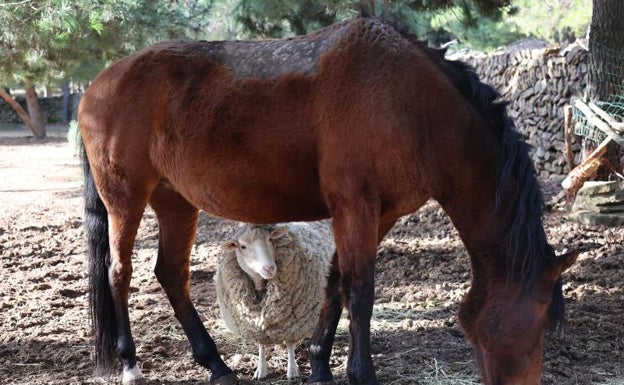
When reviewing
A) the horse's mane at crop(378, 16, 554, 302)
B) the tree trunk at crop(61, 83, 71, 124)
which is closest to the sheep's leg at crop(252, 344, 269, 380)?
the horse's mane at crop(378, 16, 554, 302)

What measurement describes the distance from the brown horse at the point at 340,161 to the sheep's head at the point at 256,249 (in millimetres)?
547

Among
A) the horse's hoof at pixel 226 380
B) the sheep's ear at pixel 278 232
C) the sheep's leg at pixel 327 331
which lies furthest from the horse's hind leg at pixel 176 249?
the sheep's leg at pixel 327 331

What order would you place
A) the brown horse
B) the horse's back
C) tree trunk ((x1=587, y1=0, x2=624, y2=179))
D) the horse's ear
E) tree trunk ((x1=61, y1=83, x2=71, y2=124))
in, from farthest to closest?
tree trunk ((x1=61, y1=83, x2=71, y2=124))
tree trunk ((x1=587, y1=0, x2=624, y2=179))
the horse's back
the brown horse
the horse's ear

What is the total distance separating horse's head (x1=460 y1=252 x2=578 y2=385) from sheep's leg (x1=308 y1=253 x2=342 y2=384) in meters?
0.95

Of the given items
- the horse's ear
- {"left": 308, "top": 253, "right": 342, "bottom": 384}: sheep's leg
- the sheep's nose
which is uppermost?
the horse's ear

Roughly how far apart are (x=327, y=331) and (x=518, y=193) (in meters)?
1.40

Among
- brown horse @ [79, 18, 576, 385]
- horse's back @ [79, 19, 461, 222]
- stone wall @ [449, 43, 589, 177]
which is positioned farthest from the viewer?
stone wall @ [449, 43, 589, 177]

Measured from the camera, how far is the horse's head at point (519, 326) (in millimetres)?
3369

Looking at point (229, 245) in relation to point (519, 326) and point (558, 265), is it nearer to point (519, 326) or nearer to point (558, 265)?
point (519, 326)

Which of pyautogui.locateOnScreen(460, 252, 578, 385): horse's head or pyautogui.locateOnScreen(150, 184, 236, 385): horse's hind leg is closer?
pyautogui.locateOnScreen(460, 252, 578, 385): horse's head

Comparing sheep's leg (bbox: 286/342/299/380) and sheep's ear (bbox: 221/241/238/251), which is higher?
sheep's ear (bbox: 221/241/238/251)

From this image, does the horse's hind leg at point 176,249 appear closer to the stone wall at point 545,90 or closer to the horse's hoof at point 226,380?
the horse's hoof at point 226,380

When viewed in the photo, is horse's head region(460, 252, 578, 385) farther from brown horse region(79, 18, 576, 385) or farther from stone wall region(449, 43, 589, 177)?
stone wall region(449, 43, 589, 177)

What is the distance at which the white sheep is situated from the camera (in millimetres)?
4551
